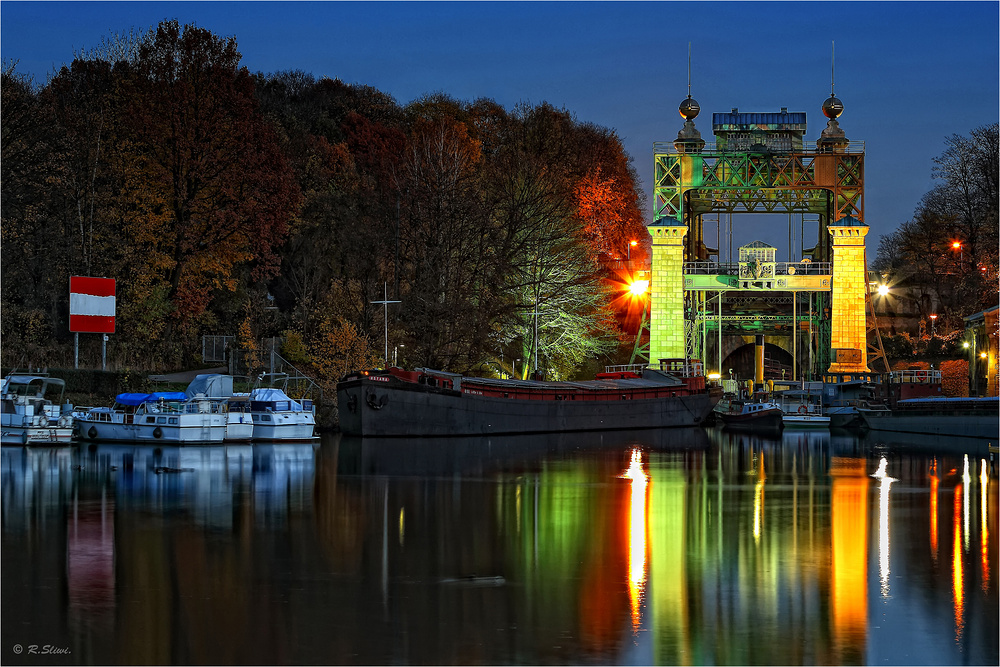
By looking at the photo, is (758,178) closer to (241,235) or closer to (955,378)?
(955,378)

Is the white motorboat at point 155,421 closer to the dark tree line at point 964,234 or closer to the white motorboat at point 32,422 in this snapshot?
the white motorboat at point 32,422

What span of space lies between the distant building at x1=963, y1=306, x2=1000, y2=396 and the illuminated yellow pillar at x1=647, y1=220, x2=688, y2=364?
19.1 metres

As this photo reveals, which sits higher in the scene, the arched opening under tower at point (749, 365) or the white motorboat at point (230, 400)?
the arched opening under tower at point (749, 365)

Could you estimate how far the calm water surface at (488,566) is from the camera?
14875 mm

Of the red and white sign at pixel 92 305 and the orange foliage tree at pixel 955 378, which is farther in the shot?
the orange foliage tree at pixel 955 378

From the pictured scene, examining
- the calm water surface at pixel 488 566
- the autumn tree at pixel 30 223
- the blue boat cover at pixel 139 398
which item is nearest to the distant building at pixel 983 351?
the calm water surface at pixel 488 566

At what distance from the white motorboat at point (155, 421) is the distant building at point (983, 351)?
45828mm

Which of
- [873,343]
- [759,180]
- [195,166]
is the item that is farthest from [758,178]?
[195,166]

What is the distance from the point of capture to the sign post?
56362 millimetres

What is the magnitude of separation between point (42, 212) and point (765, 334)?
53.8 meters

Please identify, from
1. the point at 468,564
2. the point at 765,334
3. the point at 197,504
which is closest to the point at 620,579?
the point at 468,564

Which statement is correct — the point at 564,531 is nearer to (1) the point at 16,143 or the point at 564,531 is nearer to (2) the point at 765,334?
(1) the point at 16,143

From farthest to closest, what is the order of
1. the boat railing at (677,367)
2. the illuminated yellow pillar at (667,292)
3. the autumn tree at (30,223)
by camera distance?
the illuminated yellow pillar at (667,292)
the boat railing at (677,367)
the autumn tree at (30,223)

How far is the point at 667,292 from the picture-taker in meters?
80.5
